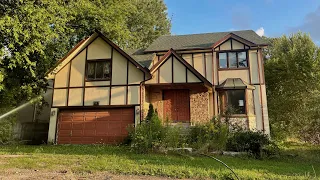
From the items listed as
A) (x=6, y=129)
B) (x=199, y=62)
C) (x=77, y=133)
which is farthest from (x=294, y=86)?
(x=6, y=129)

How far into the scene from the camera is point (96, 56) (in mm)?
16078

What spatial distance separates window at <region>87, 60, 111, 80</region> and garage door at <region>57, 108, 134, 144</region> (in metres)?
2.13

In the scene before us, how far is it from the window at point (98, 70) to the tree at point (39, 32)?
2405 millimetres

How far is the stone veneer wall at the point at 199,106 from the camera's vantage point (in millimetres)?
15352

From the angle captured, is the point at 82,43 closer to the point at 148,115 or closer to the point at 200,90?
the point at 148,115

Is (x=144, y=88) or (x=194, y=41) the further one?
(x=194, y=41)

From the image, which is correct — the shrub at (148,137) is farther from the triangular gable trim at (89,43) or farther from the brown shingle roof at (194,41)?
the brown shingle roof at (194,41)

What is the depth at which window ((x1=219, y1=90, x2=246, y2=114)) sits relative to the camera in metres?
15.9

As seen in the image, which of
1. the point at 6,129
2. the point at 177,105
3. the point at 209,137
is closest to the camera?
the point at 209,137

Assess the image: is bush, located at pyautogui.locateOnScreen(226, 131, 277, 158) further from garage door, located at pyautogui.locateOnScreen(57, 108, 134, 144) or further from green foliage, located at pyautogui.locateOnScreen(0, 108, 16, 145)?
green foliage, located at pyautogui.locateOnScreen(0, 108, 16, 145)

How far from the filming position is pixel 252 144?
10789 millimetres

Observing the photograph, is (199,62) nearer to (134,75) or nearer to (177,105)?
(177,105)

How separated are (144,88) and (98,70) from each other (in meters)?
3.21

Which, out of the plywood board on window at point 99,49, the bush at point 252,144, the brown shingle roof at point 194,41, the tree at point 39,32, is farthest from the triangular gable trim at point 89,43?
the bush at point 252,144
